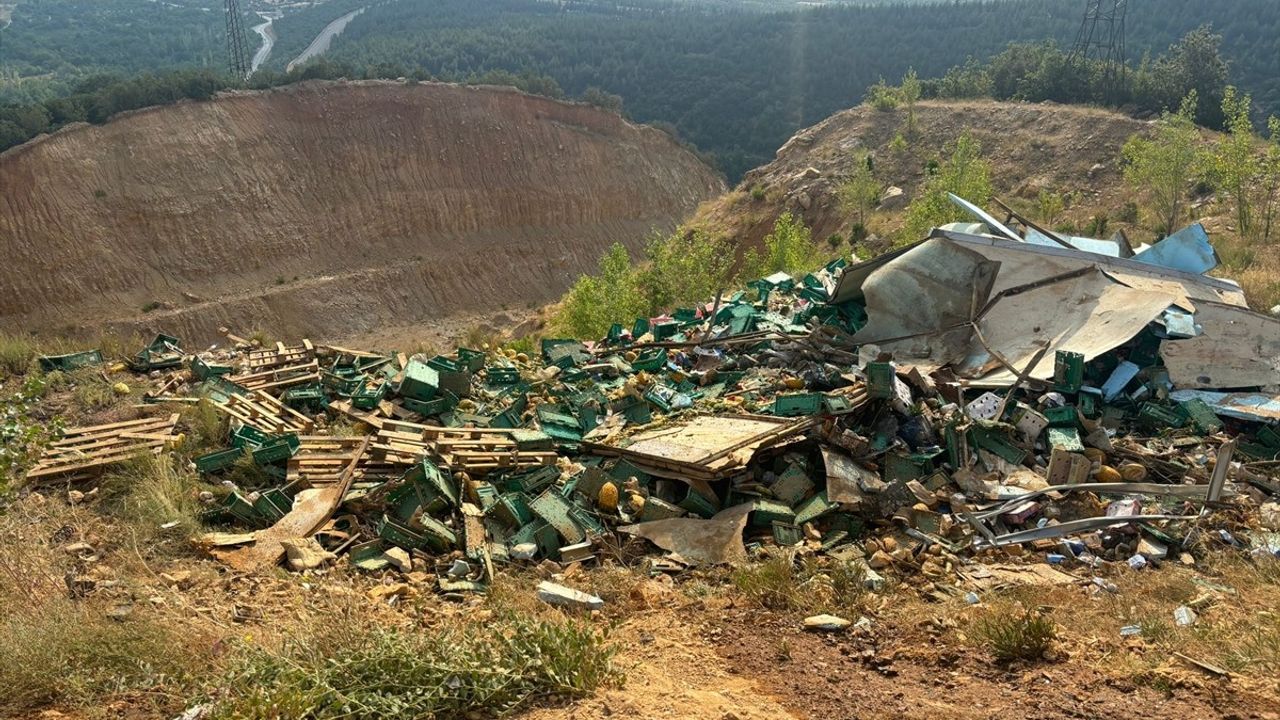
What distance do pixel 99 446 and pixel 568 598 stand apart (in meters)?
6.08

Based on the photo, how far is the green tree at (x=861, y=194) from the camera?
26438 mm

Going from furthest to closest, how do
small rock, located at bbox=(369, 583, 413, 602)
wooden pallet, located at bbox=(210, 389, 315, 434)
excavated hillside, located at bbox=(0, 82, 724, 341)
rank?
1. excavated hillside, located at bbox=(0, 82, 724, 341)
2. wooden pallet, located at bbox=(210, 389, 315, 434)
3. small rock, located at bbox=(369, 583, 413, 602)

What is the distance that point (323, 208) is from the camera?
120 ft

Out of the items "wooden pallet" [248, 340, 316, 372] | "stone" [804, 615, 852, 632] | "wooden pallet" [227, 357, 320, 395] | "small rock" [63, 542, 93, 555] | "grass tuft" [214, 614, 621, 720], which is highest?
"grass tuft" [214, 614, 621, 720]

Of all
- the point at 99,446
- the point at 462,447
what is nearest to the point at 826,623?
the point at 462,447

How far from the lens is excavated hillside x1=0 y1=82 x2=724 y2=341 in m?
30.0

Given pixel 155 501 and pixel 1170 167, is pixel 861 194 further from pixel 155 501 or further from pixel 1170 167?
pixel 155 501

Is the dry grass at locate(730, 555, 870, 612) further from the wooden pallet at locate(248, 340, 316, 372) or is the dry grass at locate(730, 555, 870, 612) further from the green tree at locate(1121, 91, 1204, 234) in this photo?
the green tree at locate(1121, 91, 1204, 234)

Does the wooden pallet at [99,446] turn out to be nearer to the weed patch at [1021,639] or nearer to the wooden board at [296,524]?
the wooden board at [296,524]

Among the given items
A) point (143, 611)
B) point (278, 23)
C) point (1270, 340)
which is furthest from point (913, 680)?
point (278, 23)

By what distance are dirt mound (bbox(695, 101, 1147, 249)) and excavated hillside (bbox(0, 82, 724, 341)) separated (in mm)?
11273

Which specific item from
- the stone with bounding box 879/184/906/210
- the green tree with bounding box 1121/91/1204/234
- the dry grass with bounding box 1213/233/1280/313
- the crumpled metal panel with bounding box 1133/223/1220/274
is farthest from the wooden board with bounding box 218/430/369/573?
the stone with bounding box 879/184/906/210

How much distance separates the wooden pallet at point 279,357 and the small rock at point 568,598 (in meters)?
7.28

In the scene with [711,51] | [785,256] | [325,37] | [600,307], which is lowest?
[600,307]
